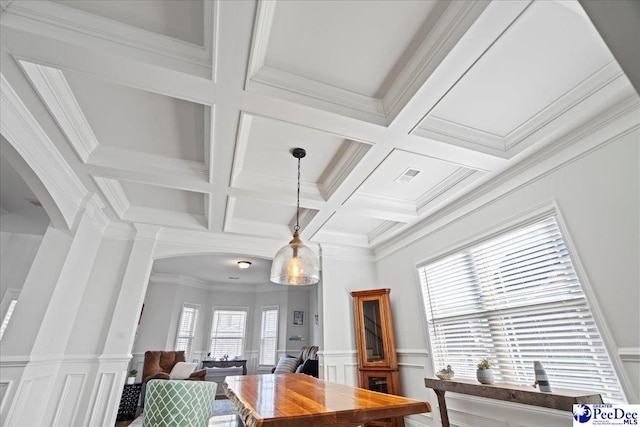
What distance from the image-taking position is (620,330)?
205 cm

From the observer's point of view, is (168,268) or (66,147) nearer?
(66,147)

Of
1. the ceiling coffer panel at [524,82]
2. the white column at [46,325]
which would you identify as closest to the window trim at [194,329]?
the white column at [46,325]

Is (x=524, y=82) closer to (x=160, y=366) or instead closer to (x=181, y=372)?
(x=181, y=372)

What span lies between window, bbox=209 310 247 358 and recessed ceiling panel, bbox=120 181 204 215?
5674 millimetres

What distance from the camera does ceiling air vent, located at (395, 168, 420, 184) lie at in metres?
3.20

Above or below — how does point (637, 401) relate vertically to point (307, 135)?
below

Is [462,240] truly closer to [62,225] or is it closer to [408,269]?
[408,269]

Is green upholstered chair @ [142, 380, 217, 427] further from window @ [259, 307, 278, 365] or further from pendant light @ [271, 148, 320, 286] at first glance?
window @ [259, 307, 278, 365]

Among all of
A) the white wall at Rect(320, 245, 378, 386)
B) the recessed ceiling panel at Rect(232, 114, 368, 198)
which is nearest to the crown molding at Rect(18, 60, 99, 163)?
the recessed ceiling panel at Rect(232, 114, 368, 198)

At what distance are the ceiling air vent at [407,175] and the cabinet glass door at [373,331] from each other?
81.3 inches

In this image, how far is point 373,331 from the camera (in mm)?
4449

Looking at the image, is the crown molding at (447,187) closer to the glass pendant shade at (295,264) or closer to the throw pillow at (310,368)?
the glass pendant shade at (295,264)

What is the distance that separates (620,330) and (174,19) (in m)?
3.48

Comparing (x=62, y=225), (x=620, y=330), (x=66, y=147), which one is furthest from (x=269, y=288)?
(x=620, y=330)
